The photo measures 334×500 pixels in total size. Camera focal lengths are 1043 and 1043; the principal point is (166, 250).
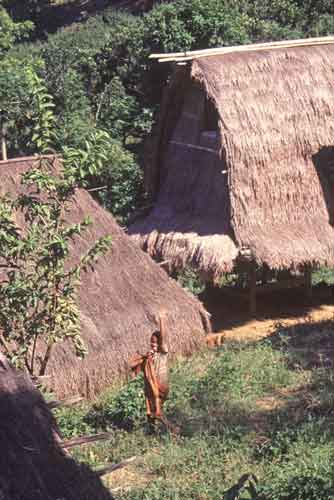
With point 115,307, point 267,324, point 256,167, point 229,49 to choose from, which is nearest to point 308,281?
point 267,324

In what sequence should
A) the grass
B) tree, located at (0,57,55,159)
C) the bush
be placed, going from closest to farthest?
the grass, the bush, tree, located at (0,57,55,159)

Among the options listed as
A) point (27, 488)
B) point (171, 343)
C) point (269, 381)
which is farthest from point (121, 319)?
point (27, 488)

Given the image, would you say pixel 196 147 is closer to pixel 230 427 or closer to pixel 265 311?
pixel 265 311

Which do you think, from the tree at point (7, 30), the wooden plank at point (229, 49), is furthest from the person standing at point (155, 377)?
the tree at point (7, 30)

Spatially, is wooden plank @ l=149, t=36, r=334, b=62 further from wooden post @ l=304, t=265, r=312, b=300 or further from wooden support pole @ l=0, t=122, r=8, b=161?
wooden post @ l=304, t=265, r=312, b=300

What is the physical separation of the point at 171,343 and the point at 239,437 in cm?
296

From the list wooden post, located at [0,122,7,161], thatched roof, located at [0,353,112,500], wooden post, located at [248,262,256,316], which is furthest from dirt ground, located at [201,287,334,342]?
thatched roof, located at [0,353,112,500]

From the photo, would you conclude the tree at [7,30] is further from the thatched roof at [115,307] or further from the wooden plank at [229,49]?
the thatched roof at [115,307]

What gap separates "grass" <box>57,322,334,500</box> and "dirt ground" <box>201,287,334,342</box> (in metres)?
1.30

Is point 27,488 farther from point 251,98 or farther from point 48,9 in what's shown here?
point 48,9

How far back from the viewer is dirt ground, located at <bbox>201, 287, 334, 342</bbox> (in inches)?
603

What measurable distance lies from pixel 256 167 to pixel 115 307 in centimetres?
347

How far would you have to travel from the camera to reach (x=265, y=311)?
16.2 meters

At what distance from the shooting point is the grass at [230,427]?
9438 mm
